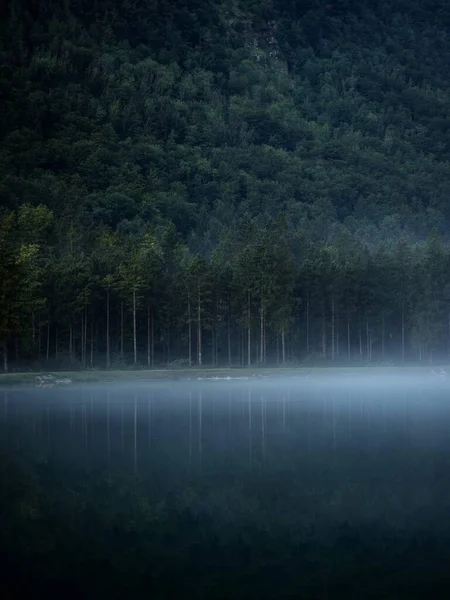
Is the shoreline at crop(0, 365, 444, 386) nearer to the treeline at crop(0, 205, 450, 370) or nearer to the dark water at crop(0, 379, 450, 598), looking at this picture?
the treeline at crop(0, 205, 450, 370)

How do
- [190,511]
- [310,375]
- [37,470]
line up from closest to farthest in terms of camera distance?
[190,511]
[37,470]
[310,375]

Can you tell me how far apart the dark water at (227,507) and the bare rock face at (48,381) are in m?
34.8

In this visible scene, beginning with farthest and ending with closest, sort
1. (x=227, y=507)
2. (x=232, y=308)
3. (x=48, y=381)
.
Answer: (x=232, y=308) < (x=48, y=381) < (x=227, y=507)

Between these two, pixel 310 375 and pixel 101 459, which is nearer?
pixel 101 459

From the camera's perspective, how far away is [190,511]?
2478 centimetres

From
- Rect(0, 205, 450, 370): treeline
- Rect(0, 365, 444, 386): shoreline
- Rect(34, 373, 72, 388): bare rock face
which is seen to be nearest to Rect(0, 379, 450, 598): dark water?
Rect(34, 373, 72, 388): bare rock face

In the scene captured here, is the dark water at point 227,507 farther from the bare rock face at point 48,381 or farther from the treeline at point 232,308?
the treeline at point 232,308

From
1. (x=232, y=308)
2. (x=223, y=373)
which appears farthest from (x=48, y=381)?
(x=232, y=308)

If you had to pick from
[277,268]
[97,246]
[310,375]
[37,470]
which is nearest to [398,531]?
[37,470]

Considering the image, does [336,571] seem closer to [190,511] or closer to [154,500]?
[190,511]

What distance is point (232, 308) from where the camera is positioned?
109250mm

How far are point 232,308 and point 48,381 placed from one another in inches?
1178

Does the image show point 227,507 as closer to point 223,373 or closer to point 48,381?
point 48,381

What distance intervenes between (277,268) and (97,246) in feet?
149
